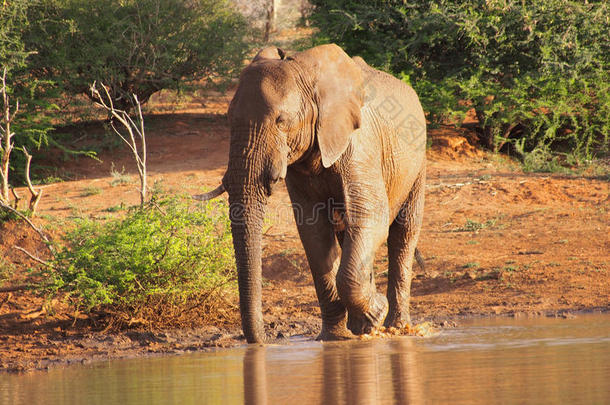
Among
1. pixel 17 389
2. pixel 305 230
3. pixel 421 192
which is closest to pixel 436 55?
pixel 421 192

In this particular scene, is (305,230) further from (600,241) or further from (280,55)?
(600,241)

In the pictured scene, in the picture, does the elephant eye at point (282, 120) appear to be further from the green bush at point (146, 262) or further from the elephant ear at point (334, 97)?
the green bush at point (146, 262)

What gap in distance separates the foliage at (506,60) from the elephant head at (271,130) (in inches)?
383

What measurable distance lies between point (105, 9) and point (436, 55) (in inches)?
283

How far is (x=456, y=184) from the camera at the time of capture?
1420 cm

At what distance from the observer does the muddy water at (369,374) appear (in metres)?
4.64

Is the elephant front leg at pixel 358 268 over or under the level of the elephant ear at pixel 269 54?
under

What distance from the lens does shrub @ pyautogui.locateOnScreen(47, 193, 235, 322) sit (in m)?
8.23

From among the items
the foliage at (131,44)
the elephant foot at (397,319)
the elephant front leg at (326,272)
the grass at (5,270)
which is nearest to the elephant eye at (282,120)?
the elephant front leg at (326,272)

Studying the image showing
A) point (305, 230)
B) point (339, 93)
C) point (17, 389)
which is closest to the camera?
point (17, 389)

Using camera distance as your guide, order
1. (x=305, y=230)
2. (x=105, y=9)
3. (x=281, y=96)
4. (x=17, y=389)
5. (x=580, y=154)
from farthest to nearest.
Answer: (x=105, y=9) < (x=580, y=154) < (x=305, y=230) < (x=281, y=96) < (x=17, y=389)

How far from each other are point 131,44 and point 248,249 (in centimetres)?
1336

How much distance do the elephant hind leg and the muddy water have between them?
0.89 meters

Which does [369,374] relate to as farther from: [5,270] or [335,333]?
[5,270]
